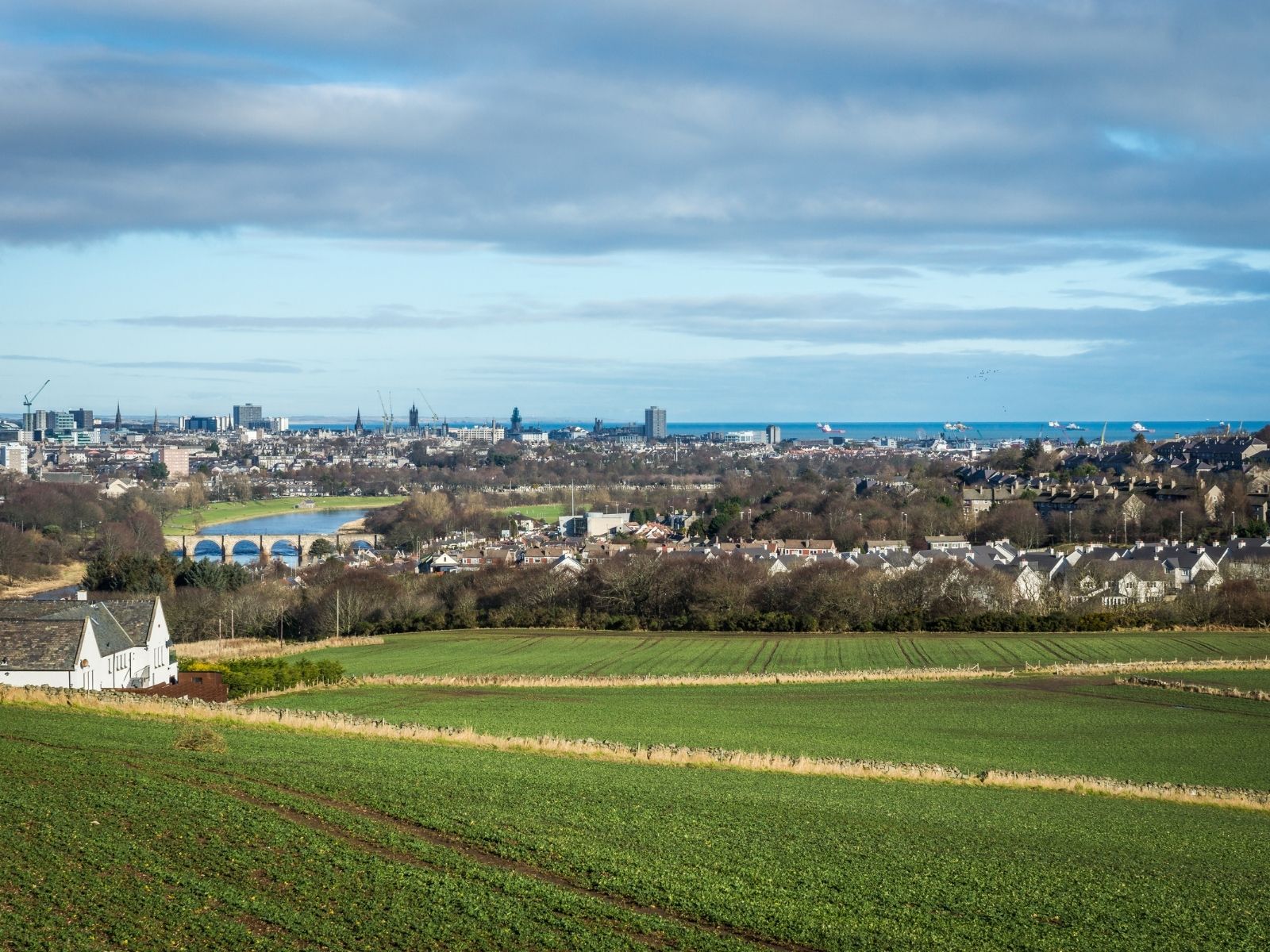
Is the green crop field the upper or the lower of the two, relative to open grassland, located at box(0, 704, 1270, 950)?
lower

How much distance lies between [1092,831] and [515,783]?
7.81 meters

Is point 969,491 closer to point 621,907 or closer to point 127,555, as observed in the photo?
point 127,555

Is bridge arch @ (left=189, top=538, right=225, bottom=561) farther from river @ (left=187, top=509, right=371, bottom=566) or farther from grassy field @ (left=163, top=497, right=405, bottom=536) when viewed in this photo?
grassy field @ (left=163, top=497, right=405, bottom=536)

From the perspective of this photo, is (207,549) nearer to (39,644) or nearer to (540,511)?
(540,511)

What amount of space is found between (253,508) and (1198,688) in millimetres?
132054

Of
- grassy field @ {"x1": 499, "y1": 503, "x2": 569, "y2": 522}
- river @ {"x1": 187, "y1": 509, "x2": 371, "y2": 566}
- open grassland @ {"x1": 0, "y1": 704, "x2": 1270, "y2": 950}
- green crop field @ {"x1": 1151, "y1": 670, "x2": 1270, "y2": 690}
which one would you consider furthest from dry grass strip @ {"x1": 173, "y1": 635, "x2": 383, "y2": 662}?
grassy field @ {"x1": 499, "y1": 503, "x2": 569, "y2": 522}

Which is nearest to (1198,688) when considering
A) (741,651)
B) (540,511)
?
(741,651)

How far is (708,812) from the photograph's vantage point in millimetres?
16359

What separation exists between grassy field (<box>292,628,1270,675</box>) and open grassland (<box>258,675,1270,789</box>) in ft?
14.8

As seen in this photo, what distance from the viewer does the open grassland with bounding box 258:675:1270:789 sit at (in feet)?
82.2

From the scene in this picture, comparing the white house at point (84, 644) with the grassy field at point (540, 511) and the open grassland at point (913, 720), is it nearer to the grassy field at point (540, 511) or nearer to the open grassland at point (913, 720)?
the open grassland at point (913, 720)

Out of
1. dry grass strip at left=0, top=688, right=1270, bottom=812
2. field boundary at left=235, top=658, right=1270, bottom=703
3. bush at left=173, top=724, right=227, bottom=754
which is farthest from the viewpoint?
field boundary at left=235, top=658, right=1270, bottom=703

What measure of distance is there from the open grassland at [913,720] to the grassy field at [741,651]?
177 inches

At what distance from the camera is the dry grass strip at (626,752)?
2148cm
